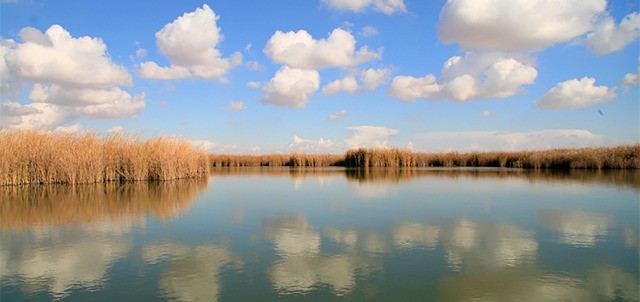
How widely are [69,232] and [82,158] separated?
8.43 m

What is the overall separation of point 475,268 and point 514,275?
0.33 m

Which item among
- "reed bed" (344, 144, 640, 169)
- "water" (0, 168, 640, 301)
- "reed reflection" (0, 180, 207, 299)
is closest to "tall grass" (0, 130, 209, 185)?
"reed reflection" (0, 180, 207, 299)

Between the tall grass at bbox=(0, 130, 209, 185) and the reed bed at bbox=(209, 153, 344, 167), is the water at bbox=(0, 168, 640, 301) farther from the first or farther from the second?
the reed bed at bbox=(209, 153, 344, 167)

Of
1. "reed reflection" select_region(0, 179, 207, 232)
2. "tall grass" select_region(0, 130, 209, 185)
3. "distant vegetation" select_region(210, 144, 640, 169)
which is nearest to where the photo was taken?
"reed reflection" select_region(0, 179, 207, 232)

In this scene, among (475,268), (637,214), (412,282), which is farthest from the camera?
(637,214)

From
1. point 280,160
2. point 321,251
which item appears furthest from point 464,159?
Result: point 321,251

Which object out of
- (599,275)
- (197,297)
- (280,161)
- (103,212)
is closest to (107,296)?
(197,297)

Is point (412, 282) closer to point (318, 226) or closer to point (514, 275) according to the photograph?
point (514, 275)

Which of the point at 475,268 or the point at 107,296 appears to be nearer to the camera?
the point at 107,296

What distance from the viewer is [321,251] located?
14.6 ft

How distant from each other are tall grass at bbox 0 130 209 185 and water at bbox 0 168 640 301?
4.65 m

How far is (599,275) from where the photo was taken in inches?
142

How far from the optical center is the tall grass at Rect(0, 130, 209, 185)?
39.9 ft

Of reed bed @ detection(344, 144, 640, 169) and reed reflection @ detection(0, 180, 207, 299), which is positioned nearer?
reed reflection @ detection(0, 180, 207, 299)
